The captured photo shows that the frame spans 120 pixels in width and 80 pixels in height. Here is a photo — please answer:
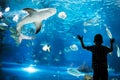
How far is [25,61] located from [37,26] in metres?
1.62

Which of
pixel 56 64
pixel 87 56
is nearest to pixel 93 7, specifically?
pixel 87 56

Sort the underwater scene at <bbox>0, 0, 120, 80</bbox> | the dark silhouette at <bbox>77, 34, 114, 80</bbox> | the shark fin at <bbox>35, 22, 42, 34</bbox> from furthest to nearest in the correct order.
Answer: the underwater scene at <bbox>0, 0, 120, 80</bbox> → the shark fin at <bbox>35, 22, 42, 34</bbox> → the dark silhouette at <bbox>77, 34, 114, 80</bbox>

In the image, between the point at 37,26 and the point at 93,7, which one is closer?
the point at 37,26

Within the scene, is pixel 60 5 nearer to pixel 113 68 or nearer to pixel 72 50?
pixel 72 50

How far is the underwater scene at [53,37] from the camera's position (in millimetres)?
Result: 10305

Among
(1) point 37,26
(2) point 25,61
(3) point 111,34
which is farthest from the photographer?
(3) point 111,34

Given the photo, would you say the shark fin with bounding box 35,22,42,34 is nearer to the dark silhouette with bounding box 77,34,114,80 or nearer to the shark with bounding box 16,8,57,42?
the shark with bounding box 16,8,57,42

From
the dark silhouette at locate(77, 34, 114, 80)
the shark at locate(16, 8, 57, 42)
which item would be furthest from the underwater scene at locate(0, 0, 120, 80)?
the dark silhouette at locate(77, 34, 114, 80)

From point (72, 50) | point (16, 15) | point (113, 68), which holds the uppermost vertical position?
point (16, 15)

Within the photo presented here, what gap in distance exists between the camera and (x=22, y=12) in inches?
412

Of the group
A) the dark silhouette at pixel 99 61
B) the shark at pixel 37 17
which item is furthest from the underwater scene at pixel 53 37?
the dark silhouette at pixel 99 61

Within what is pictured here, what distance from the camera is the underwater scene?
10305mm

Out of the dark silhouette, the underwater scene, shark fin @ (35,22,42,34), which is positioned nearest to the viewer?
the dark silhouette

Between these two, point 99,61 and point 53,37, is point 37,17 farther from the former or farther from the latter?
point 99,61
